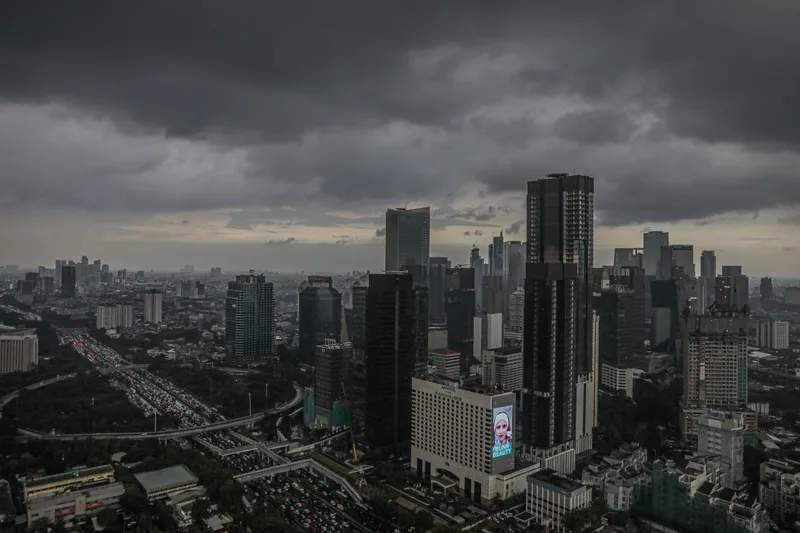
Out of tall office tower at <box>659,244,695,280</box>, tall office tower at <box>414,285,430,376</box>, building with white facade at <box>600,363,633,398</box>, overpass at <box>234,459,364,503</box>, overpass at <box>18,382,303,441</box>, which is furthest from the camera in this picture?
tall office tower at <box>659,244,695,280</box>

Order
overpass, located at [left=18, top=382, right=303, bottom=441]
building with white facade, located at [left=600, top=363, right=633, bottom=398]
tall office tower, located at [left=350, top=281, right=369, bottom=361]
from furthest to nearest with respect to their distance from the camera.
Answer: building with white facade, located at [left=600, top=363, right=633, bottom=398] < tall office tower, located at [left=350, top=281, right=369, bottom=361] < overpass, located at [left=18, top=382, right=303, bottom=441]

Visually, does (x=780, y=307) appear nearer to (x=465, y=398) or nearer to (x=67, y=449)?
(x=465, y=398)

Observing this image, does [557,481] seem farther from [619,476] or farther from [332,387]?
[332,387]

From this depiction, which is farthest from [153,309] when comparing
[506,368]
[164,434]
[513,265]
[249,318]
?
[506,368]

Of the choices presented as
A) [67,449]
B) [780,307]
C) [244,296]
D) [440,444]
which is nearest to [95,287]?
[244,296]

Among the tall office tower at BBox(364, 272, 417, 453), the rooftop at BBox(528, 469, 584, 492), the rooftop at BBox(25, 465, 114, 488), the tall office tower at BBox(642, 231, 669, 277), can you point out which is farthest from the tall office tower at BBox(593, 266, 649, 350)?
the rooftop at BBox(25, 465, 114, 488)

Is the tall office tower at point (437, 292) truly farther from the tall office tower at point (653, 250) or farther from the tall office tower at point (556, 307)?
the tall office tower at point (556, 307)

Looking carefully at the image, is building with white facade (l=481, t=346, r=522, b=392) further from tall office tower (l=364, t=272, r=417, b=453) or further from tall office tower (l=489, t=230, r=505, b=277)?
tall office tower (l=489, t=230, r=505, b=277)
